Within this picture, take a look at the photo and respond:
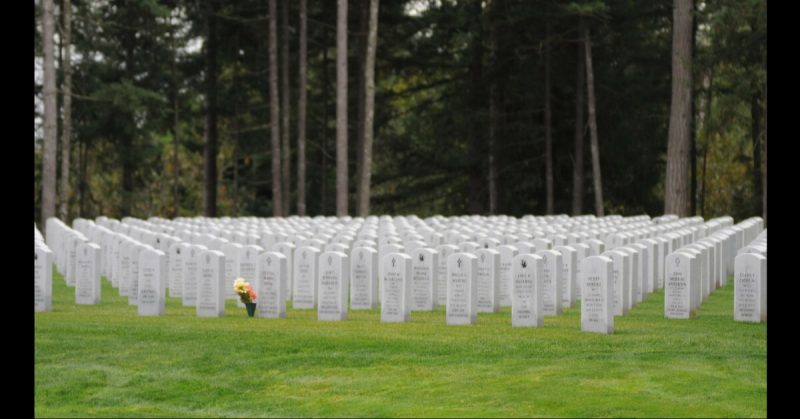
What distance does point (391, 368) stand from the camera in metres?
11.9

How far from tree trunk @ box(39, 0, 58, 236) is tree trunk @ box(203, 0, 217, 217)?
13578 millimetres

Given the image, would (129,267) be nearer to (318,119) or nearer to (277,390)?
(277,390)

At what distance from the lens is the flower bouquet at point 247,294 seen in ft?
50.2

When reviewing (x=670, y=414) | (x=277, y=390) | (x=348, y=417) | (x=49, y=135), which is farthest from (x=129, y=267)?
(x=49, y=135)

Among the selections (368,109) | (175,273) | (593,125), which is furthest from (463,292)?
(593,125)

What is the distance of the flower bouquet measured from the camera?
1530 centimetres

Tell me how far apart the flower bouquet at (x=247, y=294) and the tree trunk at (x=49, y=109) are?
19.2 meters

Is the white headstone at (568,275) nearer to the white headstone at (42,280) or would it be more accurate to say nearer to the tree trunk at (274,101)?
the white headstone at (42,280)

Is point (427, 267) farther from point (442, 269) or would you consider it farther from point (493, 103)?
point (493, 103)

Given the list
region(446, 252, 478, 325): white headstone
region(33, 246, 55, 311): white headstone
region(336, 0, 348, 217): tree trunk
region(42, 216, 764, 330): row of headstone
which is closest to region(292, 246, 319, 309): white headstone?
region(42, 216, 764, 330): row of headstone

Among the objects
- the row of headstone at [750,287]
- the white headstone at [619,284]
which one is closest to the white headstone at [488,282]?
the white headstone at [619,284]

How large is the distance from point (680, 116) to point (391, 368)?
26377 mm

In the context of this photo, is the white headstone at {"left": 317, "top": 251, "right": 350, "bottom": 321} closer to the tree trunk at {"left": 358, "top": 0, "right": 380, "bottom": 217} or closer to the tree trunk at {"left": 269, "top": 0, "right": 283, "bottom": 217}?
the tree trunk at {"left": 358, "top": 0, "right": 380, "bottom": 217}

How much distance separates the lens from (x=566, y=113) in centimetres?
5069
